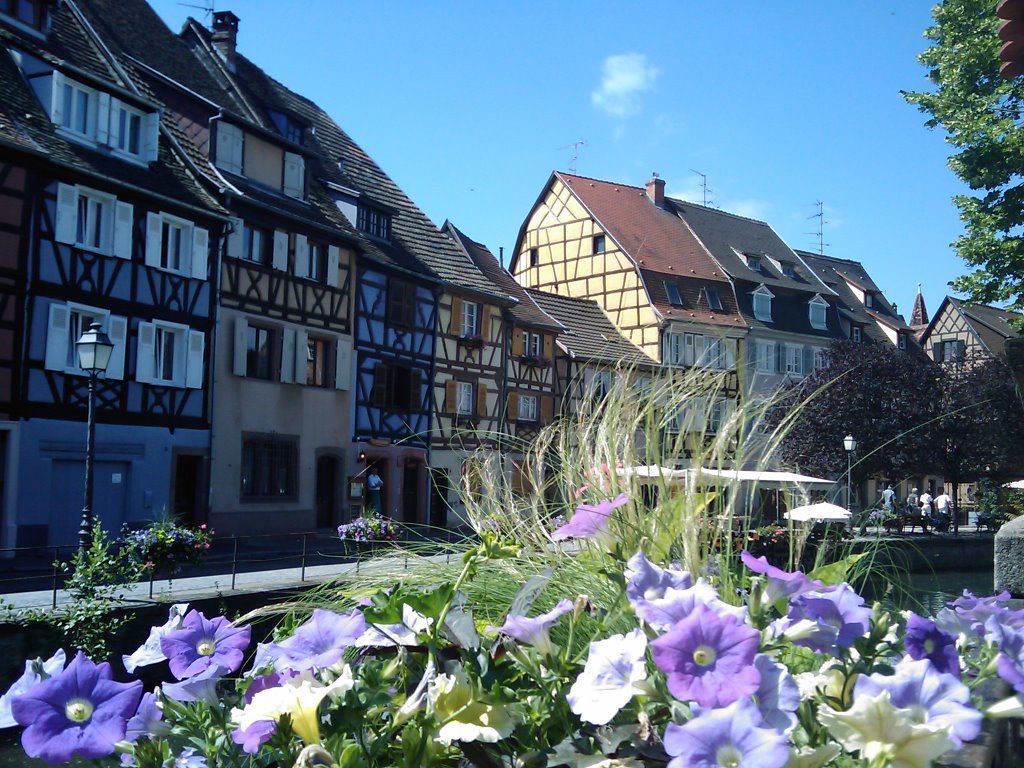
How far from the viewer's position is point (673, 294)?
4247 cm

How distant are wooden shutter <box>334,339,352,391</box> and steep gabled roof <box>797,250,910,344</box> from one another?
29993mm

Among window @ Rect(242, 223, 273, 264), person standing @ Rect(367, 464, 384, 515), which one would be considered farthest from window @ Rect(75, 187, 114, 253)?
person standing @ Rect(367, 464, 384, 515)

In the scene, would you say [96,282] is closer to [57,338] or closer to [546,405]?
[57,338]

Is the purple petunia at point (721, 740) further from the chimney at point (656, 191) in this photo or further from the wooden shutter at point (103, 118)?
the chimney at point (656, 191)

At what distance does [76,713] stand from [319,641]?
32 centimetres

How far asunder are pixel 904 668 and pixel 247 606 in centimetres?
1107

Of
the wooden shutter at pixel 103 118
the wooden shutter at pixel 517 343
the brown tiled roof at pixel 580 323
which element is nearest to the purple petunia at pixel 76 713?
the wooden shutter at pixel 103 118

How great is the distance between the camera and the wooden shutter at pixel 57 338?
18.2 metres

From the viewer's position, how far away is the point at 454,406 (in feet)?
102

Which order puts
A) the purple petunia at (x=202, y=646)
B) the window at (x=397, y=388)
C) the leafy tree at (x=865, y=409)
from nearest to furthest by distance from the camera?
the purple petunia at (x=202, y=646) → the window at (x=397, y=388) → the leafy tree at (x=865, y=409)

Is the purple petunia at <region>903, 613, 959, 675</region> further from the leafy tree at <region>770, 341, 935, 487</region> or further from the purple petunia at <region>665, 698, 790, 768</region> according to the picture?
the leafy tree at <region>770, 341, 935, 487</region>

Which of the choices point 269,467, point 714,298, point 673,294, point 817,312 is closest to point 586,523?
point 269,467

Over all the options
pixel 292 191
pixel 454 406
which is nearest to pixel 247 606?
pixel 292 191

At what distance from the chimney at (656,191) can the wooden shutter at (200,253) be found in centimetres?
2782
